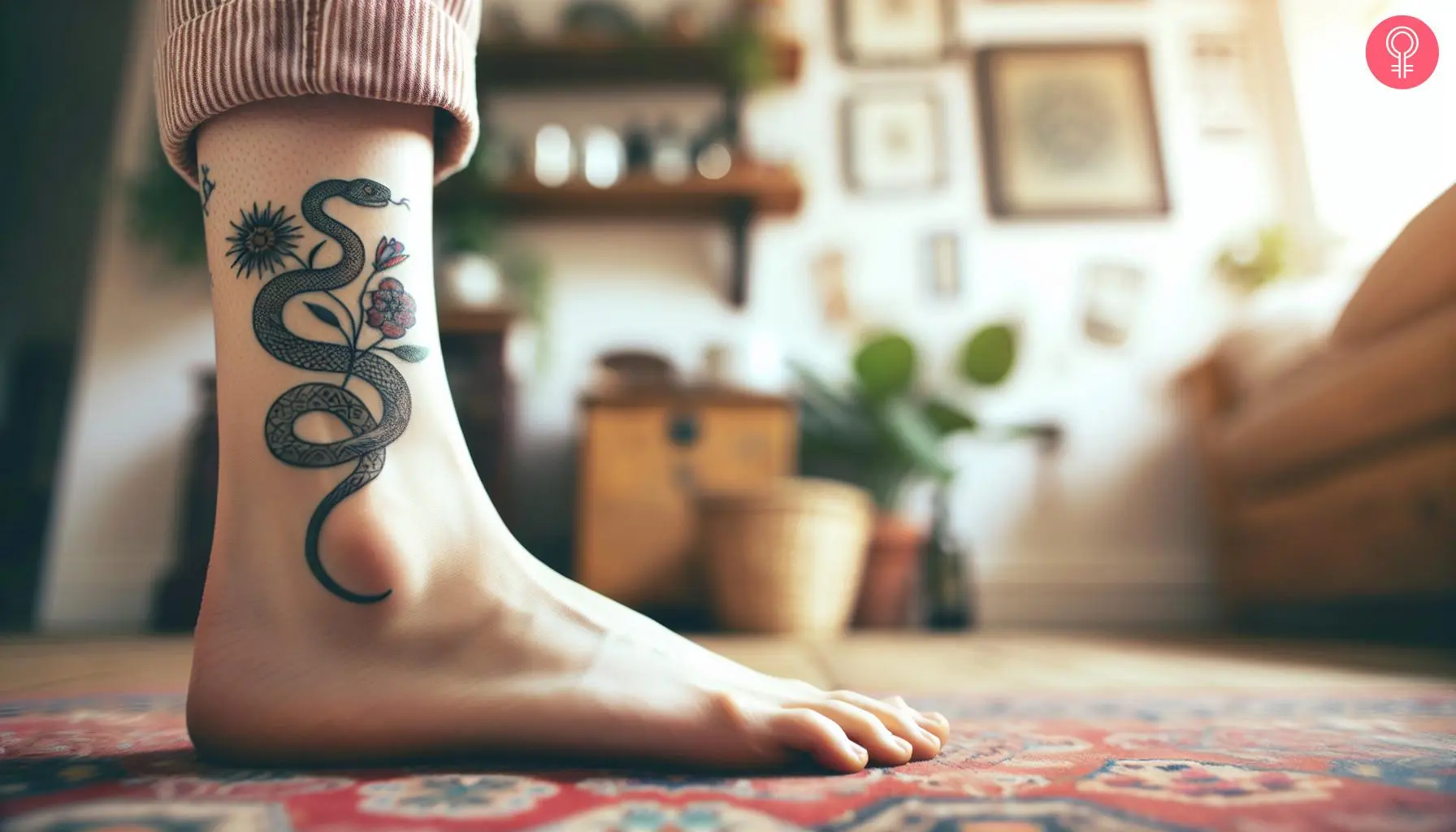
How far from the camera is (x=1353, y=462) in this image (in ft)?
4.56

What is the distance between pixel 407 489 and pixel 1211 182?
238 centimetres

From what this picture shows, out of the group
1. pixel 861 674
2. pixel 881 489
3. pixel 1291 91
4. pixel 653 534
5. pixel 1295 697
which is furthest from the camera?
pixel 1291 91

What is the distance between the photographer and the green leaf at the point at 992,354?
192 cm

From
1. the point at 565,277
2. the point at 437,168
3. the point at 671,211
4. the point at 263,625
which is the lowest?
the point at 263,625

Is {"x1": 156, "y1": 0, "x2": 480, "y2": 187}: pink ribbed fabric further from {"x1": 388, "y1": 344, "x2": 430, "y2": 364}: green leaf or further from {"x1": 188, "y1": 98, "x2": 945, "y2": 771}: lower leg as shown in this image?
{"x1": 388, "y1": 344, "x2": 430, "y2": 364}: green leaf

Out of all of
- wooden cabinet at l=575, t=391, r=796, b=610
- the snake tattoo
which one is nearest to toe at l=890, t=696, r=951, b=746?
the snake tattoo

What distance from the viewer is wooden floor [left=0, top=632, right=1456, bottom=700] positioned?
816mm

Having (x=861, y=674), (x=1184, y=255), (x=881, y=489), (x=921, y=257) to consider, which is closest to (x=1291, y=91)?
(x=1184, y=255)

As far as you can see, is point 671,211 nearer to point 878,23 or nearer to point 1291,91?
point 878,23

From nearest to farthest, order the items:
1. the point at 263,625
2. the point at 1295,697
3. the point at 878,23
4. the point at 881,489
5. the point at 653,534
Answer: the point at 263,625 → the point at 1295,697 → the point at 653,534 → the point at 881,489 → the point at 878,23

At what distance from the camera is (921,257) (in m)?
2.17

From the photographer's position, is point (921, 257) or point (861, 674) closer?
point (861, 674)

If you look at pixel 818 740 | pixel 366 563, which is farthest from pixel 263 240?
pixel 818 740

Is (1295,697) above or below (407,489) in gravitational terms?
below
